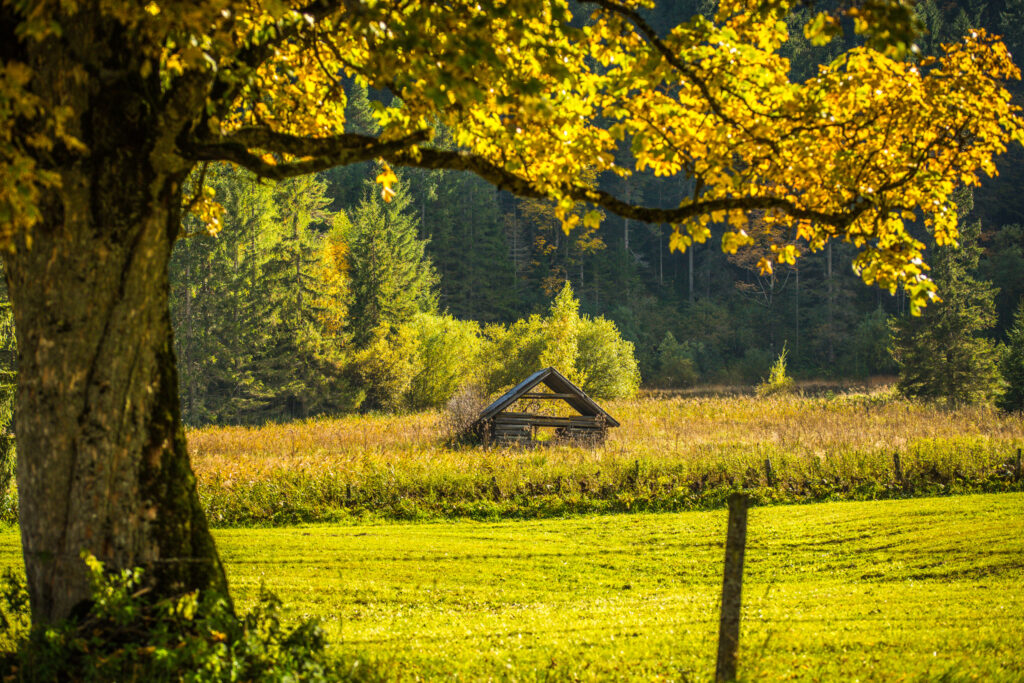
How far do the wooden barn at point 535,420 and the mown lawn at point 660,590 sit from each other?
19.8ft

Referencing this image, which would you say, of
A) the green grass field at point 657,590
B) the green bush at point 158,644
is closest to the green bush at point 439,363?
the green grass field at point 657,590

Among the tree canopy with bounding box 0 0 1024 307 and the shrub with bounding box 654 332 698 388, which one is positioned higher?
the tree canopy with bounding box 0 0 1024 307

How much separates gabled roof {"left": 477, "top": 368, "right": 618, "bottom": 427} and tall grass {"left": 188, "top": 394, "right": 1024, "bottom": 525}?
3.34ft

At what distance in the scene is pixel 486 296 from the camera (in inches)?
2419

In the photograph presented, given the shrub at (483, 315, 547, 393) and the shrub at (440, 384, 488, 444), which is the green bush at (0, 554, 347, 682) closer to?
the shrub at (440, 384, 488, 444)

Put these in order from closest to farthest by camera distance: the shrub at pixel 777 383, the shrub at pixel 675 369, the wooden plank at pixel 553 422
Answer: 1. the wooden plank at pixel 553 422
2. the shrub at pixel 777 383
3. the shrub at pixel 675 369

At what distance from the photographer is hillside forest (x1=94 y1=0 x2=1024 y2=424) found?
116 ft

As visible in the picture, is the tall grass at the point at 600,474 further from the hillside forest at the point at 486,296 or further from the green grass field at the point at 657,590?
the hillside forest at the point at 486,296

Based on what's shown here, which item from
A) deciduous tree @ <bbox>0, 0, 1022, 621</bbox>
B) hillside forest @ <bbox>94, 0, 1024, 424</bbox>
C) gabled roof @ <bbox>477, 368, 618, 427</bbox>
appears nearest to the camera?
deciduous tree @ <bbox>0, 0, 1022, 621</bbox>

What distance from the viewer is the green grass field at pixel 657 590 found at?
18.4 feet

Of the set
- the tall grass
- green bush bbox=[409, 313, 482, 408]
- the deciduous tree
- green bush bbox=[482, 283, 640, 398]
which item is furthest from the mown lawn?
green bush bbox=[409, 313, 482, 408]

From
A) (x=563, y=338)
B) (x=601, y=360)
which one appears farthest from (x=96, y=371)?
(x=601, y=360)

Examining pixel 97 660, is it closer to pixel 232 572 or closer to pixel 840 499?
pixel 232 572

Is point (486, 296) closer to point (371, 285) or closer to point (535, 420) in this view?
point (371, 285)
